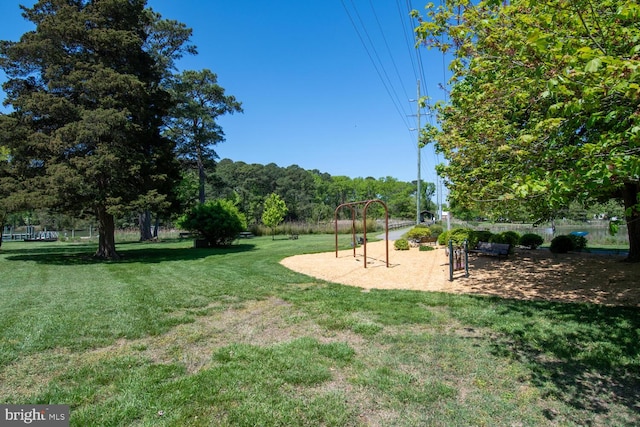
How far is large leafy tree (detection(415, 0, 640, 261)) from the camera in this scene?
8.34 ft

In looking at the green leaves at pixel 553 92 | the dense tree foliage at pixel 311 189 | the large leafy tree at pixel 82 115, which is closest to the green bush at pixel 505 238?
the green leaves at pixel 553 92

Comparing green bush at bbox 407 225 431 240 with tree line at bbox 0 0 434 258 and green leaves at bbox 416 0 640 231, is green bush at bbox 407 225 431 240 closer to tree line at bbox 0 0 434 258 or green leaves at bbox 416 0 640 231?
green leaves at bbox 416 0 640 231

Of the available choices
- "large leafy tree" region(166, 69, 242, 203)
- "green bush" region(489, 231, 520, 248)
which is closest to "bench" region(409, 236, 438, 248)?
"green bush" region(489, 231, 520, 248)

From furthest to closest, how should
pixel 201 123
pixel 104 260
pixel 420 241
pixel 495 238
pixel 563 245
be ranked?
pixel 201 123, pixel 420 241, pixel 104 260, pixel 495 238, pixel 563 245

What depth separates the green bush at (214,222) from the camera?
19062 millimetres

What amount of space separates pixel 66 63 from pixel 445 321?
637 inches

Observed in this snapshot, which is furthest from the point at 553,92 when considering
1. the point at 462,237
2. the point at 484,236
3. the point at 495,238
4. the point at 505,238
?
the point at 484,236

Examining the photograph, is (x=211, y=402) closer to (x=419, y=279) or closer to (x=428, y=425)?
(x=428, y=425)

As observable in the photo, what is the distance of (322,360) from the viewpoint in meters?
3.76

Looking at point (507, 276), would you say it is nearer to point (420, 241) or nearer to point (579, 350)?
point (579, 350)

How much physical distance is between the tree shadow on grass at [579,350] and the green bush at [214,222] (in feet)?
51.5

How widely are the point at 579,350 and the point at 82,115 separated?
1556 cm

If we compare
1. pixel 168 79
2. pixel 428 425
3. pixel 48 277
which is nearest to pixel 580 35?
pixel 428 425

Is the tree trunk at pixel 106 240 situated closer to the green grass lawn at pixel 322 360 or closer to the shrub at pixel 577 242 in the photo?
the green grass lawn at pixel 322 360
